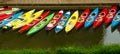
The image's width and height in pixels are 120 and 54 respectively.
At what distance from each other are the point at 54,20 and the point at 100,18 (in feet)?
8.54

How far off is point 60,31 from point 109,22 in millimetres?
2871

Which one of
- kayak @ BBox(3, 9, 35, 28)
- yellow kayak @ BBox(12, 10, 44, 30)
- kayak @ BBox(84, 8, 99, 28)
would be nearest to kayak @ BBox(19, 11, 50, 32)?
yellow kayak @ BBox(12, 10, 44, 30)

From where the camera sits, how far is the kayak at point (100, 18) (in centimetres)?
1867

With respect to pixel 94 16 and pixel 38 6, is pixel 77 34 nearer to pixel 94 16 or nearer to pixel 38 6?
pixel 94 16

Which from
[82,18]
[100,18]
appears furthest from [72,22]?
[100,18]

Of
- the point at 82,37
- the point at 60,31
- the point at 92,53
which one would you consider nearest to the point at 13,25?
the point at 60,31

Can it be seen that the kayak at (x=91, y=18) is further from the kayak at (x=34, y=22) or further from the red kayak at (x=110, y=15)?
the kayak at (x=34, y=22)

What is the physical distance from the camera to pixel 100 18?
63.5ft

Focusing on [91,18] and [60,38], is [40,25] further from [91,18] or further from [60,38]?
[91,18]

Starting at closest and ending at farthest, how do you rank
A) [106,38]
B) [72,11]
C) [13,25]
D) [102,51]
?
[102,51], [106,38], [13,25], [72,11]

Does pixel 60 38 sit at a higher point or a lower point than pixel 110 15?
lower

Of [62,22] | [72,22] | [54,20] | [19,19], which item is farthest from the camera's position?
[19,19]

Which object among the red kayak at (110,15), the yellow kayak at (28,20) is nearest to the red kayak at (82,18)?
the red kayak at (110,15)

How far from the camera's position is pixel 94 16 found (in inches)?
776
